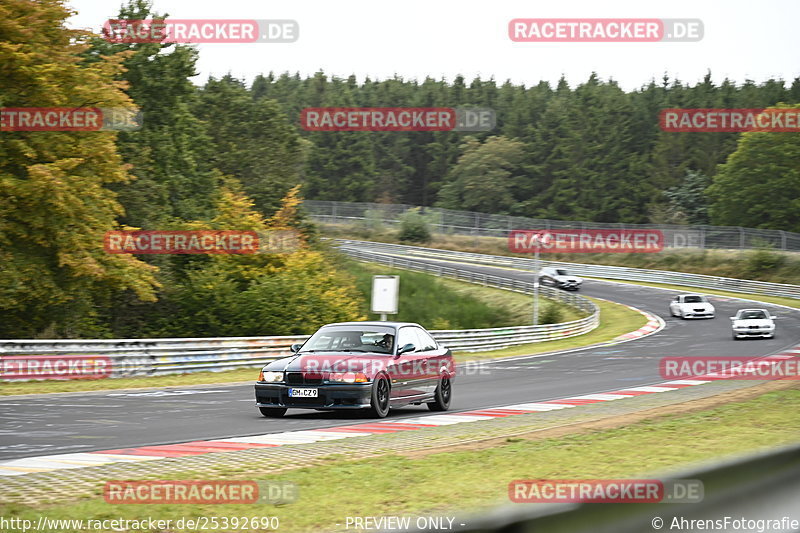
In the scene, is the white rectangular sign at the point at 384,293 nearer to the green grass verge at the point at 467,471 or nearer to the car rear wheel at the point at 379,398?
the car rear wheel at the point at 379,398

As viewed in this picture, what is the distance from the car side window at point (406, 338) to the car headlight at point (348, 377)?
51.3 inches

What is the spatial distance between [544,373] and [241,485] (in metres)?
19.5

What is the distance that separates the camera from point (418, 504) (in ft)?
24.9

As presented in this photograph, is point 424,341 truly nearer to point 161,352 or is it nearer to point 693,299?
point 161,352

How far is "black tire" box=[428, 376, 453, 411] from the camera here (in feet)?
53.9

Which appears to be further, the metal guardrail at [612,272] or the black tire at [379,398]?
the metal guardrail at [612,272]

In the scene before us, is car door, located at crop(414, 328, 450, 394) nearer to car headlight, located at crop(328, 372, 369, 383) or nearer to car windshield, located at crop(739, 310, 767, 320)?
car headlight, located at crop(328, 372, 369, 383)

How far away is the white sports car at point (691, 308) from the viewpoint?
53.8 meters

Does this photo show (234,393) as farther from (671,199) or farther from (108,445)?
(671,199)

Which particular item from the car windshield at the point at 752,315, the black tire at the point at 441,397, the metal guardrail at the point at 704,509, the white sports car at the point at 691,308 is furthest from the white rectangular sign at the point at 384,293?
the white sports car at the point at 691,308

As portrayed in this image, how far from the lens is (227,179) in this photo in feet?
184

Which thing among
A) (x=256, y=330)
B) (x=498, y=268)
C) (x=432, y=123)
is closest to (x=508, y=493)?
(x=256, y=330)

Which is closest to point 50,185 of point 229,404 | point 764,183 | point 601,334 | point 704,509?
point 229,404

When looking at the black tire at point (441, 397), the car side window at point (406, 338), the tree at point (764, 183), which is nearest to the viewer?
the car side window at point (406, 338)
